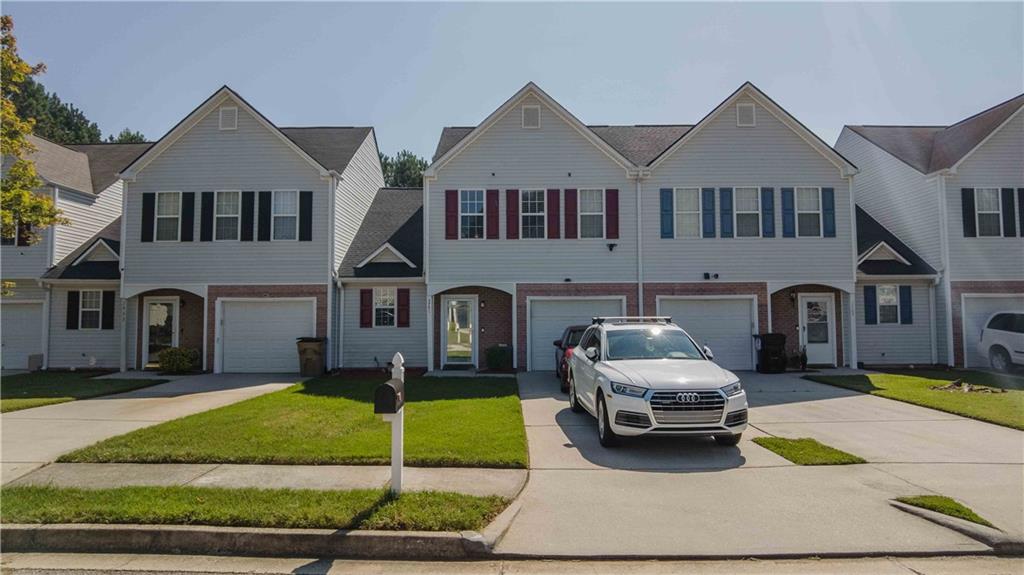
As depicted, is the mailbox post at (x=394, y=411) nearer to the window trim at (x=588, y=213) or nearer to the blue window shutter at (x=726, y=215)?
the window trim at (x=588, y=213)

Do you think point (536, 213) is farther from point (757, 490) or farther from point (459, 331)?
point (757, 490)

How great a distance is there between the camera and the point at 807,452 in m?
7.36

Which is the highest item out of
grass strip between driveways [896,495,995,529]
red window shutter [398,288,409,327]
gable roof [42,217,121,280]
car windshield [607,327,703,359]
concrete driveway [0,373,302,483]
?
gable roof [42,217,121,280]

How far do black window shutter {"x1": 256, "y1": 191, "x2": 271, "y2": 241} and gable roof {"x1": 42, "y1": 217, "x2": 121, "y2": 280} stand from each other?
4990 mm

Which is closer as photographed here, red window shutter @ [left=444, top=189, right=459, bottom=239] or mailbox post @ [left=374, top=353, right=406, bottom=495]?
mailbox post @ [left=374, top=353, right=406, bottom=495]

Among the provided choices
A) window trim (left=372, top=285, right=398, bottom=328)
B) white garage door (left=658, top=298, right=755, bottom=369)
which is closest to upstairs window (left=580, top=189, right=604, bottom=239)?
white garage door (left=658, top=298, right=755, bottom=369)

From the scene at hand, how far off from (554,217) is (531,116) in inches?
132

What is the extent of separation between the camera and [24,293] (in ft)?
58.6

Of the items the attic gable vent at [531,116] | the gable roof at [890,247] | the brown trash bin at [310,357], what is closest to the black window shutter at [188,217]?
the brown trash bin at [310,357]

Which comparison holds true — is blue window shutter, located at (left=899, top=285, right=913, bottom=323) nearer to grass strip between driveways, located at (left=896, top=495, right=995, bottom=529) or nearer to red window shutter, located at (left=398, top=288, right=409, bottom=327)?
grass strip between driveways, located at (left=896, top=495, right=995, bottom=529)

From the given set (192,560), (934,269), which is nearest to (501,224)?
(192,560)

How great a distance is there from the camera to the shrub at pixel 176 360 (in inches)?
642

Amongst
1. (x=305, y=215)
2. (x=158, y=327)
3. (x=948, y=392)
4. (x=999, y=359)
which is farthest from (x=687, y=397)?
(x=158, y=327)

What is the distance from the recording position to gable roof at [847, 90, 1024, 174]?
59.1ft
